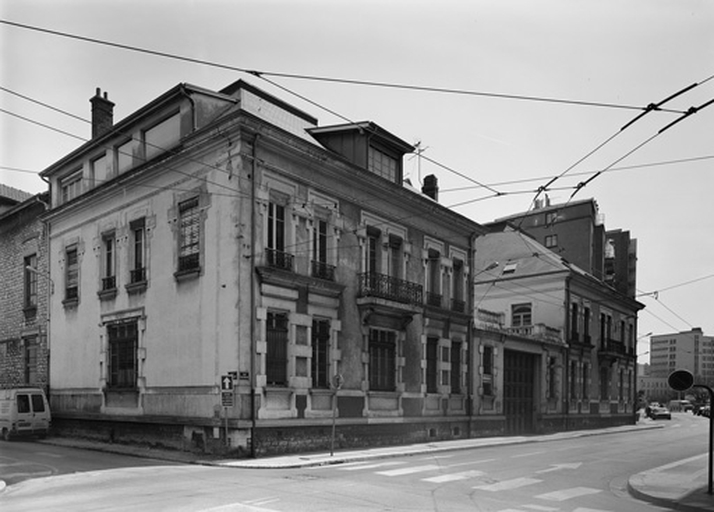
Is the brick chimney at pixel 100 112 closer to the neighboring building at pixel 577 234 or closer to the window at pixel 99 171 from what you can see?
the window at pixel 99 171

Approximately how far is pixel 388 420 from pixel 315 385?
4355 mm

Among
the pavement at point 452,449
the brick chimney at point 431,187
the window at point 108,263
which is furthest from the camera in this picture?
the brick chimney at point 431,187

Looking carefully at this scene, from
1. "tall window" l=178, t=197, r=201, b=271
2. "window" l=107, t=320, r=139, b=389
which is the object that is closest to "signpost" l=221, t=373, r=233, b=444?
"tall window" l=178, t=197, r=201, b=271

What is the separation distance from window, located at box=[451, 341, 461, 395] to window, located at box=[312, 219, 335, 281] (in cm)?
929

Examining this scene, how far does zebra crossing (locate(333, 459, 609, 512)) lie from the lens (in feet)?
39.7

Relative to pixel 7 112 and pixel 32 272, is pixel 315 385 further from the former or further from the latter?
pixel 32 272

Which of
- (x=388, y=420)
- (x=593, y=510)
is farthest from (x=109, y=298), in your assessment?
(x=593, y=510)

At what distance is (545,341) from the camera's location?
1497 inches

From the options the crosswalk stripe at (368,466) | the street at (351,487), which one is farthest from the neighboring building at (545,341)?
the street at (351,487)

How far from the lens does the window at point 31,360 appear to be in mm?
30125

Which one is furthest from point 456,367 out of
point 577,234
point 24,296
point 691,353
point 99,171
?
point 577,234

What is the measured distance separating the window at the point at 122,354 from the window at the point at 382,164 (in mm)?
10769

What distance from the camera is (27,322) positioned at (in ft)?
101

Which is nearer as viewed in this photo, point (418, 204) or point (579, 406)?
point (418, 204)
